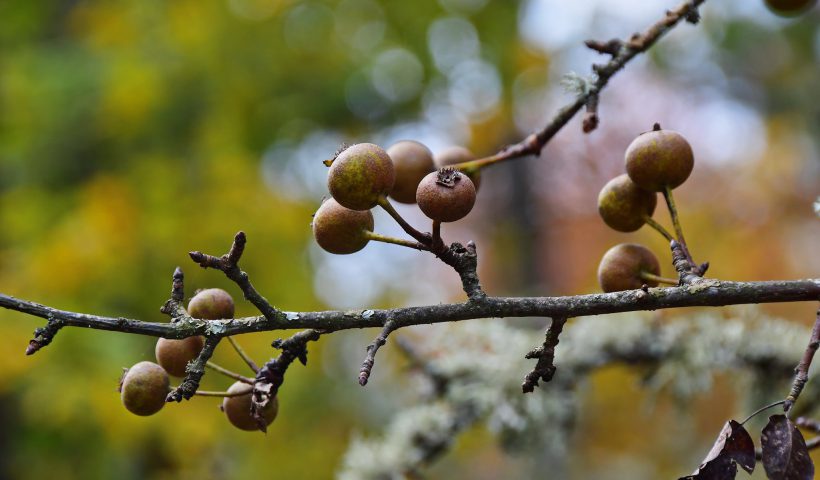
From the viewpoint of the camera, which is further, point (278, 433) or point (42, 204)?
point (278, 433)

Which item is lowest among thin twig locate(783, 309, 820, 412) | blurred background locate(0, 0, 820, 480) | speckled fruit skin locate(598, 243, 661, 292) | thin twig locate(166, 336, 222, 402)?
thin twig locate(783, 309, 820, 412)

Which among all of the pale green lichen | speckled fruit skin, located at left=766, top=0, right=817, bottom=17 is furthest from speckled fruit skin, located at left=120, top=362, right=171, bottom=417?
speckled fruit skin, located at left=766, top=0, right=817, bottom=17

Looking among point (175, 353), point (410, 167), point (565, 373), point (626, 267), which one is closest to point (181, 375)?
point (175, 353)

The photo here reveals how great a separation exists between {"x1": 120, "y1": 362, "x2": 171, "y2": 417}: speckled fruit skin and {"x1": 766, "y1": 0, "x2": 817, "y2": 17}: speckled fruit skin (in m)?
1.31

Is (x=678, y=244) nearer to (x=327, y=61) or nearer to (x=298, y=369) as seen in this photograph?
(x=298, y=369)

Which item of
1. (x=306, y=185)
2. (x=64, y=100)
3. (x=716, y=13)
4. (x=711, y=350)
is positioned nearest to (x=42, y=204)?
(x=64, y=100)

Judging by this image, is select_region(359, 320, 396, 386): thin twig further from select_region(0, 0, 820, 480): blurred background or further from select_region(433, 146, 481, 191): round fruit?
select_region(0, 0, 820, 480): blurred background

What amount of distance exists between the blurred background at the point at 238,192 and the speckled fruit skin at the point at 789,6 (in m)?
1.90

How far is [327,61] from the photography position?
4.80m

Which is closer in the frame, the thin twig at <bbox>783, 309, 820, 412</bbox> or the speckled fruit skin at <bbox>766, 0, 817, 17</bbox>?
the thin twig at <bbox>783, 309, 820, 412</bbox>

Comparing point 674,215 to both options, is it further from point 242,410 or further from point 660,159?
point 242,410

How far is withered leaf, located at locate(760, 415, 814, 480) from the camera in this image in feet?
2.39

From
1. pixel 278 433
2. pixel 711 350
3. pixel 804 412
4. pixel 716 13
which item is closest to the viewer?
pixel 804 412

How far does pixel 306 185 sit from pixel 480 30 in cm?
150
